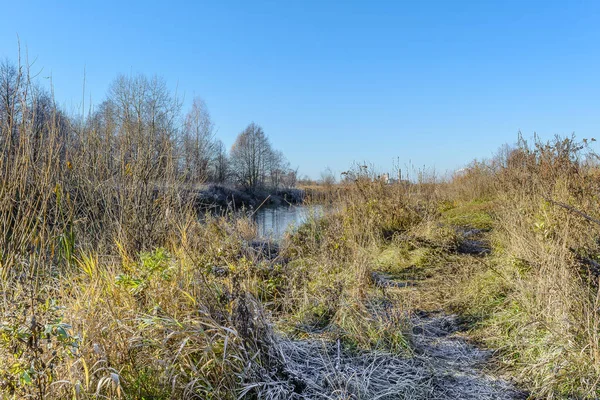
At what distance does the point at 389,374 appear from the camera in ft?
6.97

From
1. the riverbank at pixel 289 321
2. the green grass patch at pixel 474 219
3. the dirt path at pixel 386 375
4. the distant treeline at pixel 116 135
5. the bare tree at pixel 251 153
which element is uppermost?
the bare tree at pixel 251 153

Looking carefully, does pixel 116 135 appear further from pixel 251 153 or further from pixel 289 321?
→ pixel 251 153

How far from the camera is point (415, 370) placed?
2.18 m

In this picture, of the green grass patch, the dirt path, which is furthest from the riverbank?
the green grass patch

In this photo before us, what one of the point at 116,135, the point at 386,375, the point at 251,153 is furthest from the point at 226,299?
the point at 251,153

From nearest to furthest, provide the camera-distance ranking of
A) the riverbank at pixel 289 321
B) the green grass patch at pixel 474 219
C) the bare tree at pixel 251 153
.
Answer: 1. the riverbank at pixel 289 321
2. the green grass patch at pixel 474 219
3. the bare tree at pixel 251 153

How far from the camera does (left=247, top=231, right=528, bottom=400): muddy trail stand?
1.94m

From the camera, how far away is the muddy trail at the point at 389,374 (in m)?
1.94

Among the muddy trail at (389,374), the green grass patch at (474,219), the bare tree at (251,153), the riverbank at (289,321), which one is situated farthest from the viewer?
the bare tree at (251,153)

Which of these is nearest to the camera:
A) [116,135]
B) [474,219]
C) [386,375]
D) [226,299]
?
[386,375]

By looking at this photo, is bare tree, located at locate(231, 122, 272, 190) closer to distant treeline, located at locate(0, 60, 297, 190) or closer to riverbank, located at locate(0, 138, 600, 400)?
distant treeline, located at locate(0, 60, 297, 190)

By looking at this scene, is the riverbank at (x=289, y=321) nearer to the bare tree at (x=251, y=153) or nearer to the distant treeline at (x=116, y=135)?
the distant treeline at (x=116, y=135)

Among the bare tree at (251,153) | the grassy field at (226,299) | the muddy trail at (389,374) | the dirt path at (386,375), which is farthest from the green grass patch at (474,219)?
the bare tree at (251,153)

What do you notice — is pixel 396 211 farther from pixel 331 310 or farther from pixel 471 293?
pixel 331 310
